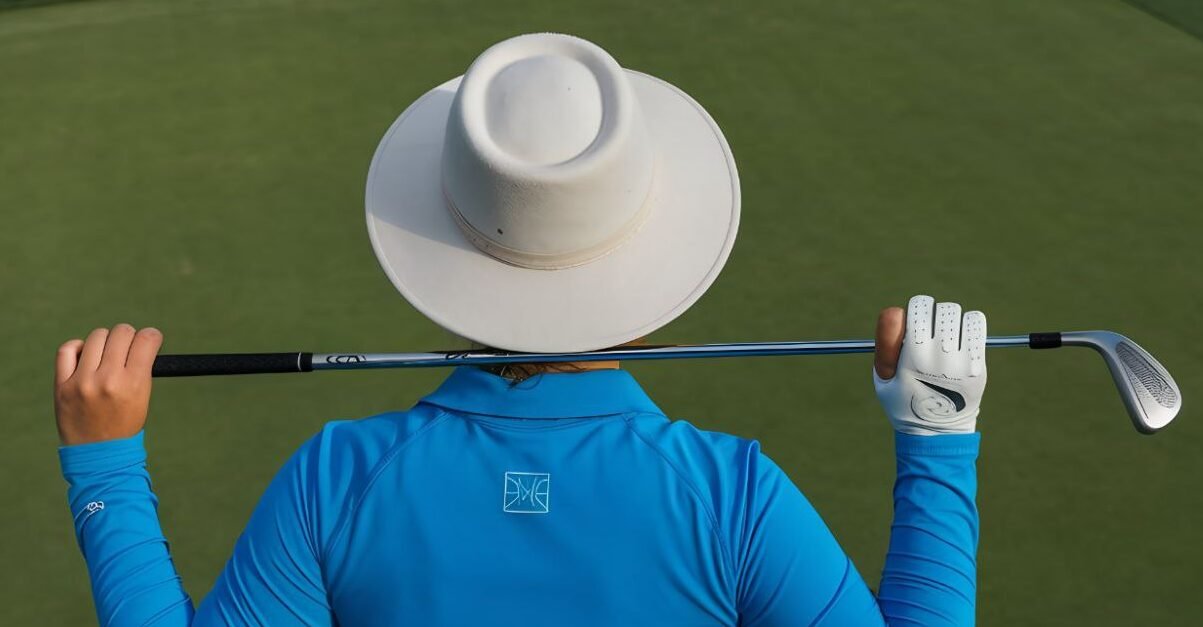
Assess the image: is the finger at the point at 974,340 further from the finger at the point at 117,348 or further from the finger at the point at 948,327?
the finger at the point at 117,348

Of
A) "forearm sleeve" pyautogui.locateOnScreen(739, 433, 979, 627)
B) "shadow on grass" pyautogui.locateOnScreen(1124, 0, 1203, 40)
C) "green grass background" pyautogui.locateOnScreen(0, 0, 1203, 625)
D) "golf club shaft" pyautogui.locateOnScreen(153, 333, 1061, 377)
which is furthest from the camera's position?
"shadow on grass" pyautogui.locateOnScreen(1124, 0, 1203, 40)

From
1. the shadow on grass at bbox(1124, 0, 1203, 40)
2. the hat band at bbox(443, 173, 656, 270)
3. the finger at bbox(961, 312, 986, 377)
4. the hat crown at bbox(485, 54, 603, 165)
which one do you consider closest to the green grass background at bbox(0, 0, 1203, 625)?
the shadow on grass at bbox(1124, 0, 1203, 40)

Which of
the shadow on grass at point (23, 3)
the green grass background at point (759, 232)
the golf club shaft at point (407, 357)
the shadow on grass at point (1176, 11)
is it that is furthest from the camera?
the shadow on grass at point (23, 3)

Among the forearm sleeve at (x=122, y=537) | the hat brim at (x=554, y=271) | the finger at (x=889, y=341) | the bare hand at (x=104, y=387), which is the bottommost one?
the forearm sleeve at (x=122, y=537)

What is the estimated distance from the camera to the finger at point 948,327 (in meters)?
1.27

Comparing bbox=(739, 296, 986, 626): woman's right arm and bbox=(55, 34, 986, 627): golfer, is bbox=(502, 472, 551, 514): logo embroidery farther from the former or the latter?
bbox=(739, 296, 986, 626): woman's right arm

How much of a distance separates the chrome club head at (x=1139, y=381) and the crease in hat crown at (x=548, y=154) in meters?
0.72

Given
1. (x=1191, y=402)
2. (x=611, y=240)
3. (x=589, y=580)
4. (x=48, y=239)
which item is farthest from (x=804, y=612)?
(x=48, y=239)

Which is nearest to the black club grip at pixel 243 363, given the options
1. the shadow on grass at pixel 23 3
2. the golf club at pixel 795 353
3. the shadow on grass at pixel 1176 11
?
the golf club at pixel 795 353

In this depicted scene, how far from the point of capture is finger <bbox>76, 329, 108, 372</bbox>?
1.22m

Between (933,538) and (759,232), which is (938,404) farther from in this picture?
(759,232)

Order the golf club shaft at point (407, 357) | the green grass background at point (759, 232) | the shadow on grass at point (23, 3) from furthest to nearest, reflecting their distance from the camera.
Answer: the shadow on grass at point (23, 3) → the green grass background at point (759, 232) → the golf club shaft at point (407, 357)

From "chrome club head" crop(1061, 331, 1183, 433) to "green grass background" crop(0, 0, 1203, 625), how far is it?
2.70 feet

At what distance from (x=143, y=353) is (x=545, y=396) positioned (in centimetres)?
41
